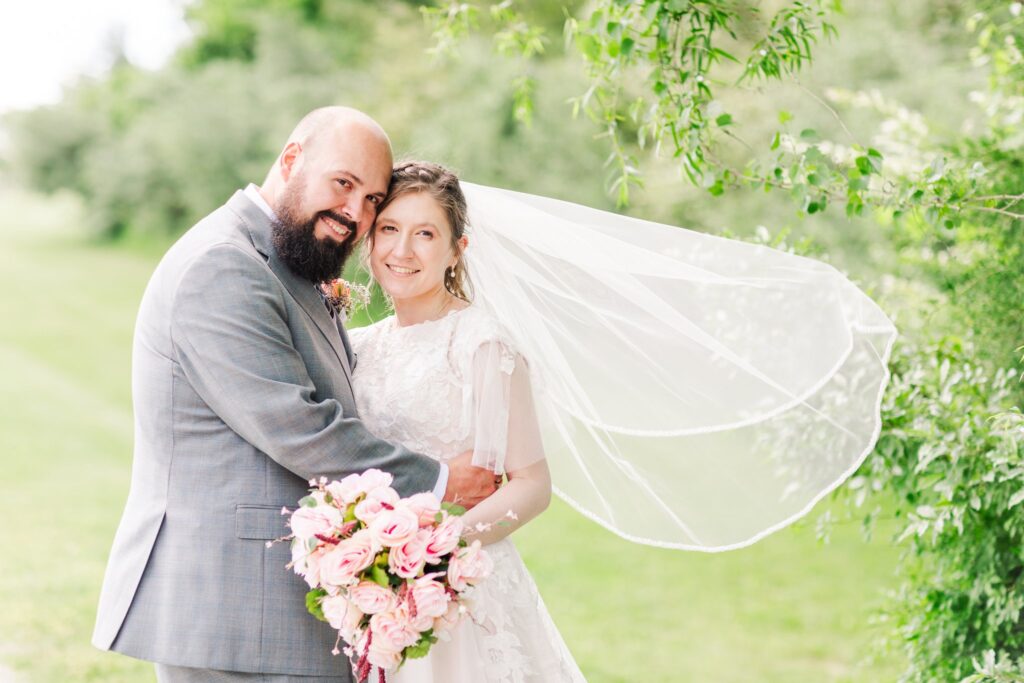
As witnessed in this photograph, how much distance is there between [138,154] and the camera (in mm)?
25141

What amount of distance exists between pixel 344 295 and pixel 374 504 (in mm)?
1100

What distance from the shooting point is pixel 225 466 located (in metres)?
2.89

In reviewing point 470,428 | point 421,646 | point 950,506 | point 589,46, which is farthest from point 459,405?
point 950,506

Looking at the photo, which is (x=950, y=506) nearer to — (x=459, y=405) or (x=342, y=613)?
(x=459, y=405)

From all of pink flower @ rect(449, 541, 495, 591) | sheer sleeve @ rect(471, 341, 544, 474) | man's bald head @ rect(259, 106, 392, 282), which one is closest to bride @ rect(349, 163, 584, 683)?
sheer sleeve @ rect(471, 341, 544, 474)

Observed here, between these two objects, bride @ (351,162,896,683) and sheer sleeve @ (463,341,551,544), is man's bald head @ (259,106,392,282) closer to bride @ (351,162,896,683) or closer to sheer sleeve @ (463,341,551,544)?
bride @ (351,162,896,683)

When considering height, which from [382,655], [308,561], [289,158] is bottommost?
[382,655]

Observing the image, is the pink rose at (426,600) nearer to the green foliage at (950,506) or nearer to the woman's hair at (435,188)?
the woman's hair at (435,188)

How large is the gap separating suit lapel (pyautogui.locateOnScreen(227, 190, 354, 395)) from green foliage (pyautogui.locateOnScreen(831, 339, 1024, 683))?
1.98m

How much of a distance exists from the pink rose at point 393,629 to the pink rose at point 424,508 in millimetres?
213

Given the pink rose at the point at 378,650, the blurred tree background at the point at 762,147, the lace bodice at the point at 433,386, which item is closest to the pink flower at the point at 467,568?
the pink rose at the point at 378,650

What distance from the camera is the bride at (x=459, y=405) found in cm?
317

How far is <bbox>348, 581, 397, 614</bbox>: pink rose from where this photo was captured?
2.55 metres

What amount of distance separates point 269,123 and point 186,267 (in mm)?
20121
